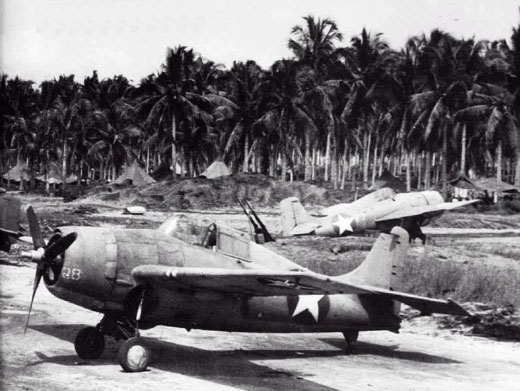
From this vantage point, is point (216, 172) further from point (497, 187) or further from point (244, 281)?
point (244, 281)

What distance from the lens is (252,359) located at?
11617mm

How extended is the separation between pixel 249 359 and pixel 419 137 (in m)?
55.9

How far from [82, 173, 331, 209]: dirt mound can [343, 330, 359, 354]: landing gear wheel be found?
44.0m

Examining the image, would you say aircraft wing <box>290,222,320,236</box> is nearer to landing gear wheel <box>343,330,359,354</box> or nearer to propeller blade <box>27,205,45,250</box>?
landing gear wheel <box>343,330,359,354</box>

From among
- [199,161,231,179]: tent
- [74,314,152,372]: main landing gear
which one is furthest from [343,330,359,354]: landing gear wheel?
[199,161,231,179]: tent

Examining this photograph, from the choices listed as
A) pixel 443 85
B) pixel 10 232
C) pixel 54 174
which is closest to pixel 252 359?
pixel 10 232

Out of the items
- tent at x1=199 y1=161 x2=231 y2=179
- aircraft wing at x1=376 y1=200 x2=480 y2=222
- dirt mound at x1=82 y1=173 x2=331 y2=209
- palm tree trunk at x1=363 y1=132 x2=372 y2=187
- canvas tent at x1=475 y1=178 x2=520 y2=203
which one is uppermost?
palm tree trunk at x1=363 y1=132 x2=372 y2=187

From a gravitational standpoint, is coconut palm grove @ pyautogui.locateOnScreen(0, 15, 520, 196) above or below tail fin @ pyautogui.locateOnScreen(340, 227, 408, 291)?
above

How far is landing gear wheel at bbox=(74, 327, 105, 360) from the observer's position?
10672mm

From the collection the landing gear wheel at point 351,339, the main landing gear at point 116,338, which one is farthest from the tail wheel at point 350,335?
the main landing gear at point 116,338

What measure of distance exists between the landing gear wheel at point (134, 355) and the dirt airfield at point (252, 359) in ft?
0.48

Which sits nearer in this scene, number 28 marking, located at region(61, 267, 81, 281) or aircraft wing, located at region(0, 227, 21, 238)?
number 28 marking, located at region(61, 267, 81, 281)

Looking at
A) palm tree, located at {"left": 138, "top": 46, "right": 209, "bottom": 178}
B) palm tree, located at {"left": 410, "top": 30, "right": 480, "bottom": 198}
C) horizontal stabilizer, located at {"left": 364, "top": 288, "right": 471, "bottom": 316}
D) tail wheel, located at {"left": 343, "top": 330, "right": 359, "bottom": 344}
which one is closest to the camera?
horizontal stabilizer, located at {"left": 364, "top": 288, "right": 471, "bottom": 316}

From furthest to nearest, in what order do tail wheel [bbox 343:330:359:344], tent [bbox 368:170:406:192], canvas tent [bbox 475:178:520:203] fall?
tent [bbox 368:170:406:192], canvas tent [bbox 475:178:520:203], tail wheel [bbox 343:330:359:344]
